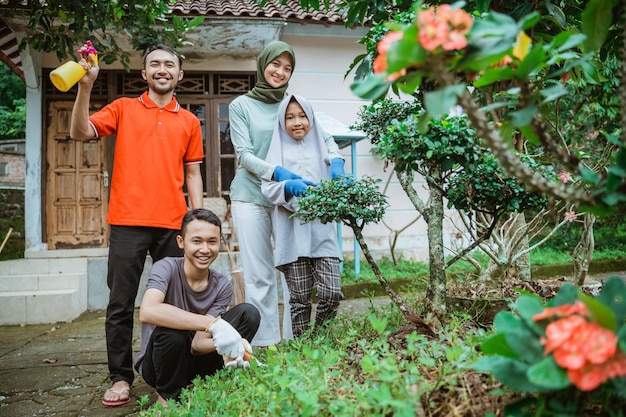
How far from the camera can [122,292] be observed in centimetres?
268

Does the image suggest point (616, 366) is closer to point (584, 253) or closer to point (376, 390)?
point (376, 390)

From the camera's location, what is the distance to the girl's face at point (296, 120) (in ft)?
9.07

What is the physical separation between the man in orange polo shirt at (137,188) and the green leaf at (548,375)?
2.19 m

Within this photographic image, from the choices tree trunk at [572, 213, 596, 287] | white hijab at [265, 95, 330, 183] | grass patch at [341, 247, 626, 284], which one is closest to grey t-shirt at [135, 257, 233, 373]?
white hijab at [265, 95, 330, 183]

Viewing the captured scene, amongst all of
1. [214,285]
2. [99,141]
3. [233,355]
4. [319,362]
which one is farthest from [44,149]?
[319,362]

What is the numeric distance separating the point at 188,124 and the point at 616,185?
240 centimetres

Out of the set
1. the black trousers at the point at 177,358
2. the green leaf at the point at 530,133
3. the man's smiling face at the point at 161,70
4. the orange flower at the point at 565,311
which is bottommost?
the black trousers at the point at 177,358

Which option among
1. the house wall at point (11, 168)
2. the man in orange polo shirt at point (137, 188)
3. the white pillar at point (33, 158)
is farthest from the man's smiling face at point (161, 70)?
the house wall at point (11, 168)

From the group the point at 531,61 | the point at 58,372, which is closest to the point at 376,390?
the point at 531,61

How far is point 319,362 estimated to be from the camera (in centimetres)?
169

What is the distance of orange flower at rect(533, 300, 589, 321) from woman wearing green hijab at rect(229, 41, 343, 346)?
1952 millimetres

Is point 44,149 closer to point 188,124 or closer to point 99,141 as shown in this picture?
point 99,141

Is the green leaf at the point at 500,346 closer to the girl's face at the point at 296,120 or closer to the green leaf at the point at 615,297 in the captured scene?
the green leaf at the point at 615,297

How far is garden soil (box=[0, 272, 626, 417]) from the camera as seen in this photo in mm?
2602
